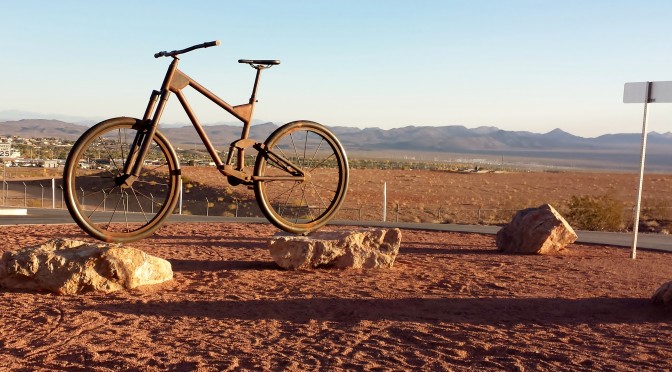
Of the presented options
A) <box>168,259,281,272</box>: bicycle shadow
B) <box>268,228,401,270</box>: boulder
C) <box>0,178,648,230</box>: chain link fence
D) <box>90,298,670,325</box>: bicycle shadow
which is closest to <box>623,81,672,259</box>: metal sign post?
<box>90,298,670,325</box>: bicycle shadow

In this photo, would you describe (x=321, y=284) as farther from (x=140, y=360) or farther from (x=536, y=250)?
(x=536, y=250)

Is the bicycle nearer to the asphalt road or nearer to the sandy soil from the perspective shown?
the sandy soil

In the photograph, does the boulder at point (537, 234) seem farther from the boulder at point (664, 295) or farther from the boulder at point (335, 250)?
the boulder at point (664, 295)

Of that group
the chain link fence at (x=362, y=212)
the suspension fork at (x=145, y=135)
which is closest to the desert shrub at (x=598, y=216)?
the chain link fence at (x=362, y=212)

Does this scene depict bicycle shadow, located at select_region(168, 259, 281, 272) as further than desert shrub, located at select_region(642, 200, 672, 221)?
No

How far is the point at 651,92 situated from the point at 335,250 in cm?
833

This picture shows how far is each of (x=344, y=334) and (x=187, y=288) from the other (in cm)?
395

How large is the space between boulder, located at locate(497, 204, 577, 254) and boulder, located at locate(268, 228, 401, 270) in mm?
4652

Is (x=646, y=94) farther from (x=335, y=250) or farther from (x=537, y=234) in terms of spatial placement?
(x=335, y=250)

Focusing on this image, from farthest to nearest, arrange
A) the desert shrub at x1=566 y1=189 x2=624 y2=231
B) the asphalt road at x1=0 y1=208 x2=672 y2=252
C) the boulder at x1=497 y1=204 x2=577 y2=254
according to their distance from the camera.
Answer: the desert shrub at x1=566 y1=189 x2=624 y2=231
the asphalt road at x1=0 y1=208 x2=672 y2=252
the boulder at x1=497 y1=204 x2=577 y2=254

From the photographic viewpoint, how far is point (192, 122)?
8.02 m

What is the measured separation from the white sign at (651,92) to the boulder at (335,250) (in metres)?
6.75

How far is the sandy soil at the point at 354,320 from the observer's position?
25.7 ft

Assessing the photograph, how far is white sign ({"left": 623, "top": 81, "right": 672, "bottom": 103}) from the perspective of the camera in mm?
15547
